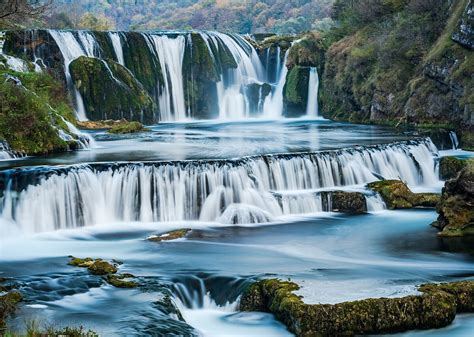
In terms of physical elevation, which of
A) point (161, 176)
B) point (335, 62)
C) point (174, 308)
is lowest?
point (174, 308)

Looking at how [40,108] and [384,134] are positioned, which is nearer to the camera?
[40,108]

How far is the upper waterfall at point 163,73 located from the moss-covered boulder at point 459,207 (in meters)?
22.4

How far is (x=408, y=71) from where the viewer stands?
36781mm

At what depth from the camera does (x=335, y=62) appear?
42031 mm

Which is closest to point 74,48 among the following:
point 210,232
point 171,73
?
point 171,73

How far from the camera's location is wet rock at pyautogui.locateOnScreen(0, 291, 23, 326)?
1059 centimetres

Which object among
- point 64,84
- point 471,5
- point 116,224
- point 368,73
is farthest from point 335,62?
point 116,224

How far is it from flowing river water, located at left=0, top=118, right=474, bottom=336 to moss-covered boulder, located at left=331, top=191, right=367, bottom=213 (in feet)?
1.03

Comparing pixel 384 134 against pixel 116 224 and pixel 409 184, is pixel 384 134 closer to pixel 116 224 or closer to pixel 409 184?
pixel 409 184

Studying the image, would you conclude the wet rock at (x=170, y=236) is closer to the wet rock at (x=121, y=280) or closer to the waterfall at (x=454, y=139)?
the wet rock at (x=121, y=280)

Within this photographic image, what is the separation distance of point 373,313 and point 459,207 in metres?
7.24

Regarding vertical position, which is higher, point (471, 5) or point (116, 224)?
point (471, 5)

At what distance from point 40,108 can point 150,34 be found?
2164 centimetres

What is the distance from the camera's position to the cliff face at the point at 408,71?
105 feet
